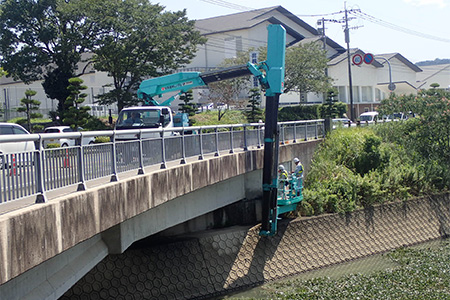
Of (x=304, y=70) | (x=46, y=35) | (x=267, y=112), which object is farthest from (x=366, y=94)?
(x=267, y=112)

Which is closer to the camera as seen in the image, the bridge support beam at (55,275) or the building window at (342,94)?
the bridge support beam at (55,275)

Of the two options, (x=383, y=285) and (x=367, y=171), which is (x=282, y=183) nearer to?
(x=383, y=285)

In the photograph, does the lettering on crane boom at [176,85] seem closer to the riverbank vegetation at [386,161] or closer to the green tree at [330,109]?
the riverbank vegetation at [386,161]

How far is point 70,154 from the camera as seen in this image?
354 inches

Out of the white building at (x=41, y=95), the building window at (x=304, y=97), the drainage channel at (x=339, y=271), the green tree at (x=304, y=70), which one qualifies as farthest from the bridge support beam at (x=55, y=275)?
the building window at (x=304, y=97)

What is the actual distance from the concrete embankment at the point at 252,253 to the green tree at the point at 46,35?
22.9 metres

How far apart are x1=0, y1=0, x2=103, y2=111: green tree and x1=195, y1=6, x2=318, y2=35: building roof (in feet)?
69.2

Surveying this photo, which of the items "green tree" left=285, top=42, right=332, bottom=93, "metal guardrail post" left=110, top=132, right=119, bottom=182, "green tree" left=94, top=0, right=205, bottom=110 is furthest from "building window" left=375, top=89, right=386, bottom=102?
"metal guardrail post" left=110, top=132, right=119, bottom=182

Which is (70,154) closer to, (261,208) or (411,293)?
(411,293)

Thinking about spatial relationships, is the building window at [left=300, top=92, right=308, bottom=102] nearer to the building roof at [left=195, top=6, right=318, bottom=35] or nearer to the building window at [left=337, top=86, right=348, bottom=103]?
the building window at [left=337, top=86, right=348, bottom=103]

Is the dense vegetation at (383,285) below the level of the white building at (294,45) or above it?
below

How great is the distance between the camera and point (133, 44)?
3847 cm

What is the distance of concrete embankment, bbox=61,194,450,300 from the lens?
1542 centimetres

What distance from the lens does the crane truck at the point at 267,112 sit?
1969cm
